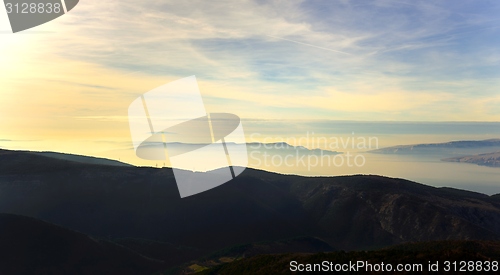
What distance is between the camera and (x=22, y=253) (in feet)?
245

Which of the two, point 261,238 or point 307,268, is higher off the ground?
point 307,268

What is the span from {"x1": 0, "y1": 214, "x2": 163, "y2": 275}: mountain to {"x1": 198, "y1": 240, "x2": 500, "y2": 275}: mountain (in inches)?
1246

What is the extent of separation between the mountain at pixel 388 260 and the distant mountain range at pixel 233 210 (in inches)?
1780

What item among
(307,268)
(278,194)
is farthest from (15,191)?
(307,268)

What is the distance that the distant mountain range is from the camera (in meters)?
112

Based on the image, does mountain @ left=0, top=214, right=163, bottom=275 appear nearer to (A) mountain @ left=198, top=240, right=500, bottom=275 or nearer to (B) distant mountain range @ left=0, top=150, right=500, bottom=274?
(B) distant mountain range @ left=0, top=150, right=500, bottom=274

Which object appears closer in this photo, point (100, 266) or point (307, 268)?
point (307, 268)

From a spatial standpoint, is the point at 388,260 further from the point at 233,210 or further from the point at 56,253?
the point at 233,210

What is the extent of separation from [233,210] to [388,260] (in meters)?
97.6

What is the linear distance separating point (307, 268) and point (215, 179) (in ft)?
398

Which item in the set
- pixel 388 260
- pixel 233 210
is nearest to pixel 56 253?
pixel 388 260

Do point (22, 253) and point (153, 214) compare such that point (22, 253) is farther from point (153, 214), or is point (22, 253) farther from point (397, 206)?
point (397, 206)

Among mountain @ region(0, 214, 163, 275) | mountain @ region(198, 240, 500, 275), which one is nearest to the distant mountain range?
mountain @ region(0, 214, 163, 275)

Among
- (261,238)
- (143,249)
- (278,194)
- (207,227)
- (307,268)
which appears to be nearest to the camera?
(307,268)
